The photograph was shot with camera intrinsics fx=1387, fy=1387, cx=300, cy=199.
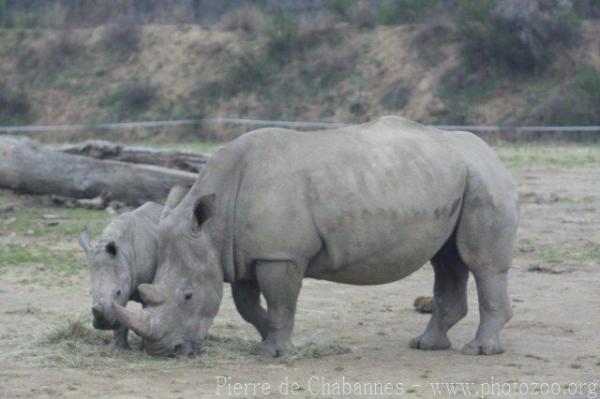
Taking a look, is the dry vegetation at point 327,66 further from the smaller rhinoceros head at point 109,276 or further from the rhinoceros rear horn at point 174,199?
the smaller rhinoceros head at point 109,276

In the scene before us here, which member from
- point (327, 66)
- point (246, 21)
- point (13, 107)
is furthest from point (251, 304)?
point (246, 21)

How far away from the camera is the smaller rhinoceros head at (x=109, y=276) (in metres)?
8.55

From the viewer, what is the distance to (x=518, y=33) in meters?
32.7

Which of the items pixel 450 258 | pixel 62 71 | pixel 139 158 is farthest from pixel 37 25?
pixel 450 258

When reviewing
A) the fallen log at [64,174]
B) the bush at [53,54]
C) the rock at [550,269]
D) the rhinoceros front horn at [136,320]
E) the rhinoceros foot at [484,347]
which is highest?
the rhinoceros front horn at [136,320]

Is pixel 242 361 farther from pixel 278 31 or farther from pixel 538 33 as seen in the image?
pixel 278 31

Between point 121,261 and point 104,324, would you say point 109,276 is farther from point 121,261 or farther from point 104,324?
point 104,324

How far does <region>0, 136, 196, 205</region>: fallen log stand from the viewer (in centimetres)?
1684

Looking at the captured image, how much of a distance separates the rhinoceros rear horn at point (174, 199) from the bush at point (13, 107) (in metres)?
27.2

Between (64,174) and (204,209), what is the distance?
8.82m

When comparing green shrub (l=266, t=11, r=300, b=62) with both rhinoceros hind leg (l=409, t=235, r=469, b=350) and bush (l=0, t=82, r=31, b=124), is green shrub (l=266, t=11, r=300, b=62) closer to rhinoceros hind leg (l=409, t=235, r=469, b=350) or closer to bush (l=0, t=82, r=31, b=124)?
bush (l=0, t=82, r=31, b=124)

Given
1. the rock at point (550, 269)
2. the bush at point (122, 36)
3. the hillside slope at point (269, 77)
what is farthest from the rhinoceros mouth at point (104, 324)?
the bush at point (122, 36)

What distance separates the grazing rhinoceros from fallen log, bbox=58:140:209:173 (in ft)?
24.4

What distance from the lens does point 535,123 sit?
97.3 ft
